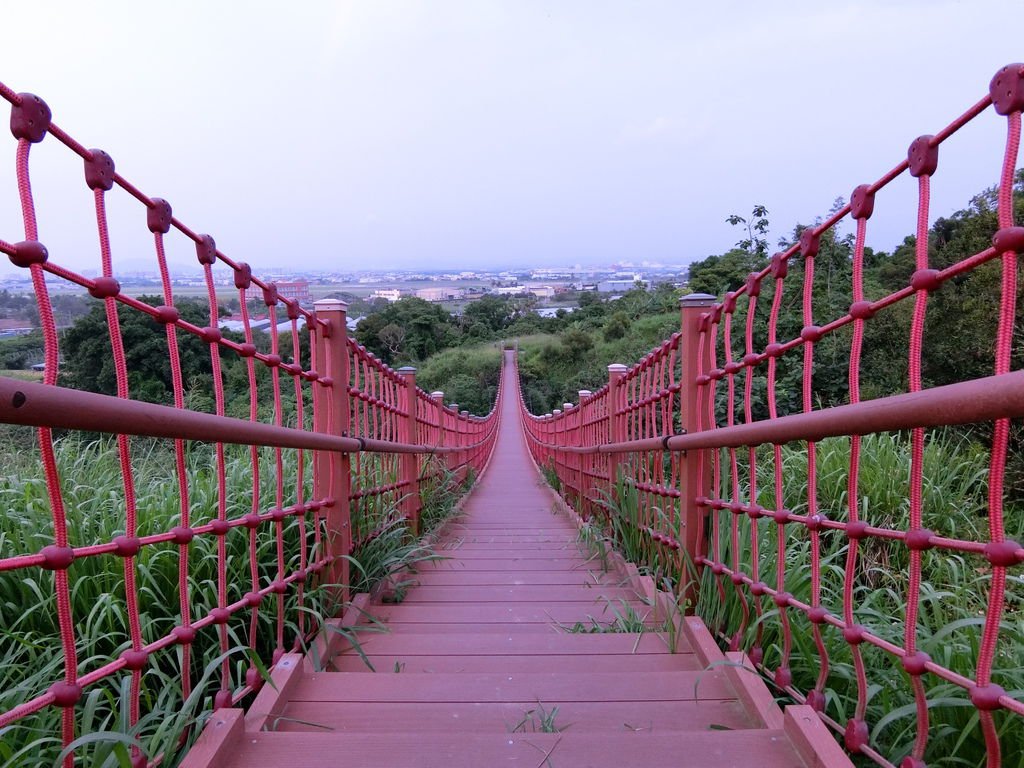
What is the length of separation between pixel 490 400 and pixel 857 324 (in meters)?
29.2

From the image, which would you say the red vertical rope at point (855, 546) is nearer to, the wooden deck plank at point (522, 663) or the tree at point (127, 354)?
the wooden deck plank at point (522, 663)

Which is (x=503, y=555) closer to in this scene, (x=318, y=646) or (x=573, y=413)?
(x=318, y=646)

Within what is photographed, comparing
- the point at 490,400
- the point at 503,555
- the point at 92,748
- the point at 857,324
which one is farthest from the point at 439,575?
the point at 490,400

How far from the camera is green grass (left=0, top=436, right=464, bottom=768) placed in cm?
132

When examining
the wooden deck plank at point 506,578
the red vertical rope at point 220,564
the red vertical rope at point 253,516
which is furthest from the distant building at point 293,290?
the wooden deck plank at point 506,578

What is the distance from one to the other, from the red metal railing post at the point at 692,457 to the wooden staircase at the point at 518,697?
8.3 inches

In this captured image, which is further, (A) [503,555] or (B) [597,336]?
(B) [597,336]

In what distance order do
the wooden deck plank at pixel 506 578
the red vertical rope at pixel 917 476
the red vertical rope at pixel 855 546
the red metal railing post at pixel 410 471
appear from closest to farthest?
the red vertical rope at pixel 917 476 → the red vertical rope at pixel 855 546 → the wooden deck plank at pixel 506 578 → the red metal railing post at pixel 410 471

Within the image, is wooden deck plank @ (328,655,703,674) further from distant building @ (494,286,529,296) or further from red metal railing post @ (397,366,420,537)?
distant building @ (494,286,529,296)

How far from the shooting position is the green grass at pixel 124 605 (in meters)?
1.32

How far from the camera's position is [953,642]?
1535 mm

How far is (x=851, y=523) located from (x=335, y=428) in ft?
5.69

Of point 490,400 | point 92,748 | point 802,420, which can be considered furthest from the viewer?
point 490,400

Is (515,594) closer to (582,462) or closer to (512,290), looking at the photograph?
(582,462)
